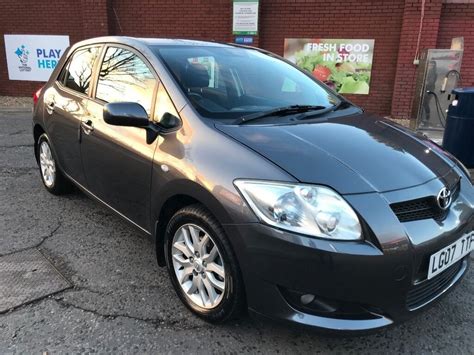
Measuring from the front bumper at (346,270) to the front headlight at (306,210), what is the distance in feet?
0.13

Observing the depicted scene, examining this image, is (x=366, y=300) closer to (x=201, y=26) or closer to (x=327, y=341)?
(x=327, y=341)

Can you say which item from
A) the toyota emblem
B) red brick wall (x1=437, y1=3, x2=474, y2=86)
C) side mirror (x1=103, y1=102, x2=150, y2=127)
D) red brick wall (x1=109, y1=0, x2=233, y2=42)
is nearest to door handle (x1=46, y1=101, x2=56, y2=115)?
side mirror (x1=103, y1=102, x2=150, y2=127)

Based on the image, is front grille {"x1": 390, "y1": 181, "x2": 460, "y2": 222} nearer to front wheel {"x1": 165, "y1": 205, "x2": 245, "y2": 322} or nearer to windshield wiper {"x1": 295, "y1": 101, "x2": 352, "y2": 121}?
front wheel {"x1": 165, "y1": 205, "x2": 245, "y2": 322}

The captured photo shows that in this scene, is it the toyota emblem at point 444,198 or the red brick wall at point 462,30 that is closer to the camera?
the toyota emblem at point 444,198

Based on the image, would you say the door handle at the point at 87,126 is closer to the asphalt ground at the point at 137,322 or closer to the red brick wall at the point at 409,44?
the asphalt ground at the point at 137,322

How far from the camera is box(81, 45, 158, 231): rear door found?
2883 millimetres

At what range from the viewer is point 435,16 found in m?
8.40

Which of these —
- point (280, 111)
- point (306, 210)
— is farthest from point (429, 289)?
point (280, 111)

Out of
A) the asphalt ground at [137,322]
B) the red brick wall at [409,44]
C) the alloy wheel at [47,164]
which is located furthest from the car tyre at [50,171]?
the red brick wall at [409,44]

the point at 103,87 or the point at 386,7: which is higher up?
the point at 386,7

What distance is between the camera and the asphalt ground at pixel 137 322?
2.38 meters

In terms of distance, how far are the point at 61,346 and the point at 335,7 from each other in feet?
28.3

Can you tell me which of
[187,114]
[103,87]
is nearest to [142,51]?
[103,87]

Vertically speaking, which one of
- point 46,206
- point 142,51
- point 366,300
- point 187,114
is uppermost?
point 142,51
